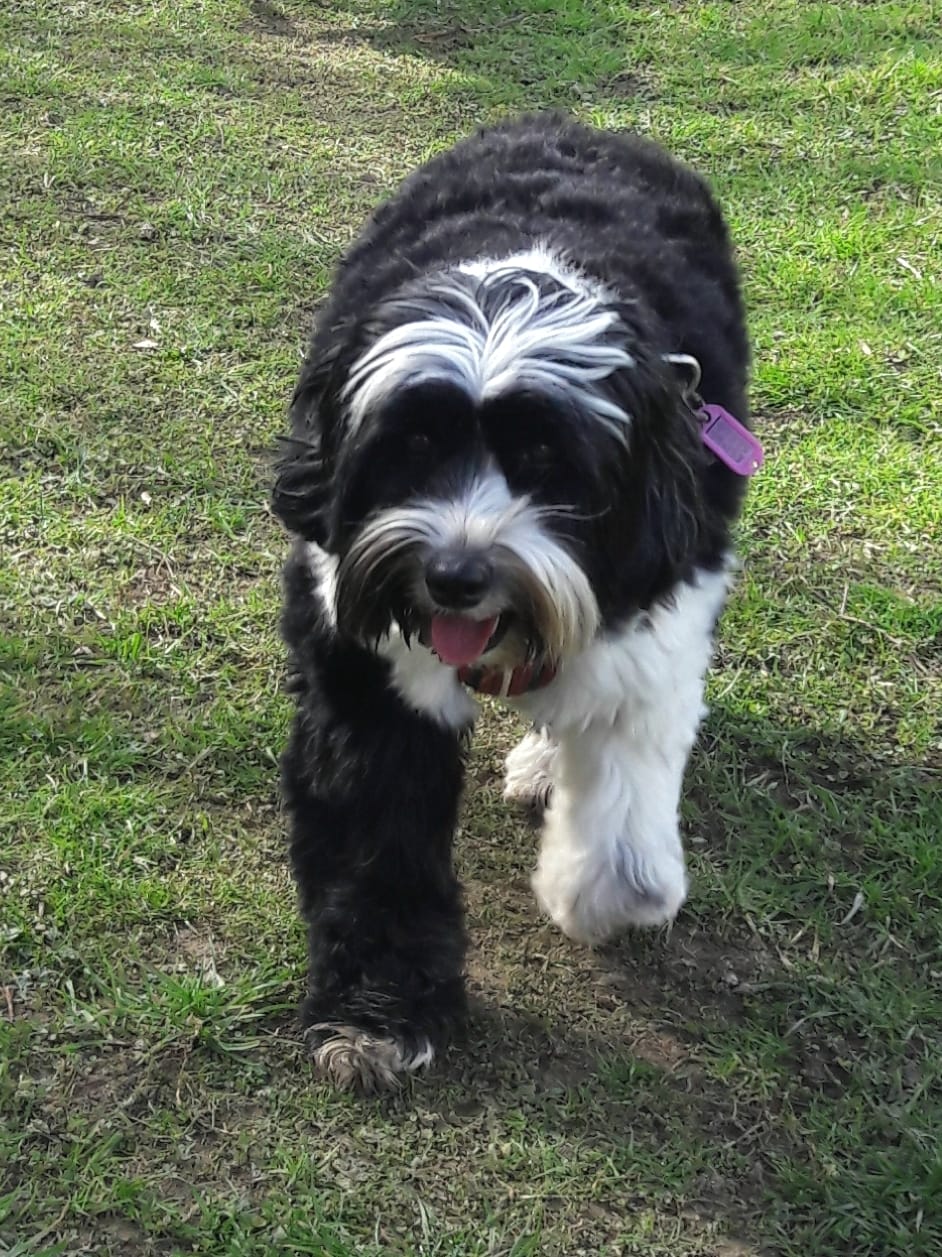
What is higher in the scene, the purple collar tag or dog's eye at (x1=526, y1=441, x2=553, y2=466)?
dog's eye at (x1=526, y1=441, x2=553, y2=466)

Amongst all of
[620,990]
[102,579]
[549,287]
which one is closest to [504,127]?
[549,287]

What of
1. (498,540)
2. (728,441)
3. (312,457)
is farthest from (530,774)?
(498,540)

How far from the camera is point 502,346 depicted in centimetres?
211

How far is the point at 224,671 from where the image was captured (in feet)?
11.7

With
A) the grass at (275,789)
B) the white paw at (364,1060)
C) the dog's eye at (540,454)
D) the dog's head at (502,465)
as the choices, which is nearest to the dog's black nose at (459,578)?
the dog's head at (502,465)

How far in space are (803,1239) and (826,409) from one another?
2.74 metres

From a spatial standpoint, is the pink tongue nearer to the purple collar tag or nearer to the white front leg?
the white front leg

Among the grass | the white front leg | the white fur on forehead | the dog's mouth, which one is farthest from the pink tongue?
the grass

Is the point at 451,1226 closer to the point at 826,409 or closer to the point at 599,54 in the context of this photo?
the point at 826,409

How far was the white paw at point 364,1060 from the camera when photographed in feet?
8.87

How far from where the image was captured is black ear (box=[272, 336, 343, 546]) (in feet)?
7.88

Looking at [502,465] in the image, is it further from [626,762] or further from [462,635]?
[626,762]

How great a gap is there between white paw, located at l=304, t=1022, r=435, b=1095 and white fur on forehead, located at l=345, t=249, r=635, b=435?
4.00 feet

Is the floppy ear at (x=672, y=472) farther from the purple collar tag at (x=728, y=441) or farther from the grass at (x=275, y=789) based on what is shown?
the grass at (x=275, y=789)
